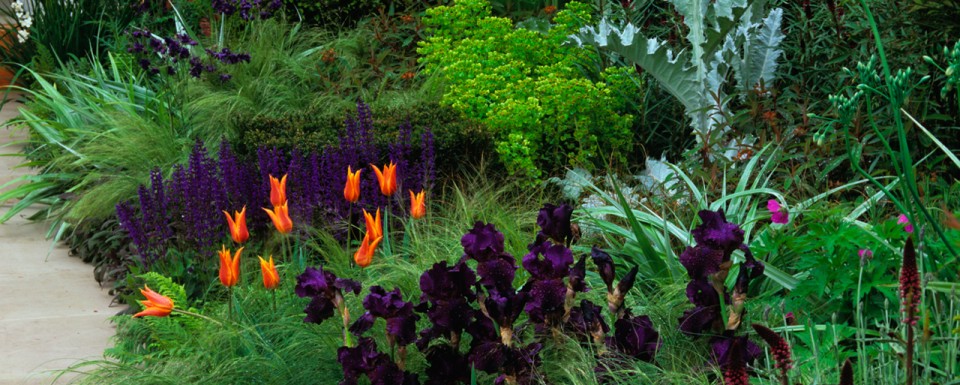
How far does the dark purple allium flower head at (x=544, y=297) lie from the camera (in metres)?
3.02

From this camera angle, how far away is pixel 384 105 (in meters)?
6.61

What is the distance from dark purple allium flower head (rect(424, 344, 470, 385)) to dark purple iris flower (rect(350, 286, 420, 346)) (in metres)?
0.14

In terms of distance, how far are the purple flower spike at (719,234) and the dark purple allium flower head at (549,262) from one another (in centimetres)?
36

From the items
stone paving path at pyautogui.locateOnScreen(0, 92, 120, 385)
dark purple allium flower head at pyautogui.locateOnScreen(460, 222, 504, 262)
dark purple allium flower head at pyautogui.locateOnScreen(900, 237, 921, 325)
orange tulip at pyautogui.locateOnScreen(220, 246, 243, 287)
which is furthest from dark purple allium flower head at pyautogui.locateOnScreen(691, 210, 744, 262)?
stone paving path at pyautogui.locateOnScreen(0, 92, 120, 385)

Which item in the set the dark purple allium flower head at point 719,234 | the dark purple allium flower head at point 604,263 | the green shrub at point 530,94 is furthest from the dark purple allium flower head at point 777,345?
the green shrub at point 530,94

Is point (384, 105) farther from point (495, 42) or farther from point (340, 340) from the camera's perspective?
point (340, 340)

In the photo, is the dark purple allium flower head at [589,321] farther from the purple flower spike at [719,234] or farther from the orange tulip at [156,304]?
the orange tulip at [156,304]

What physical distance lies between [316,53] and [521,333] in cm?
505

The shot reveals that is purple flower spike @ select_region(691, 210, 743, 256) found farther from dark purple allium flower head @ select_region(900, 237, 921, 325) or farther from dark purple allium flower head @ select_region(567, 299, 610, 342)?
dark purple allium flower head @ select_region(900, 237, 921, 325)

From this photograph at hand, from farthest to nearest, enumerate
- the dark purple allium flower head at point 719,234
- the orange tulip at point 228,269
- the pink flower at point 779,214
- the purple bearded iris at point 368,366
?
the pink flower at point 779,214
the orange tulip at point 228,269
the purple bearded iris at point 368,366
the dark purple allium flower head at point 719,234

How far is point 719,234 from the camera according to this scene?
2.85 metres

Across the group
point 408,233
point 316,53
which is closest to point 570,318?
point 408,233

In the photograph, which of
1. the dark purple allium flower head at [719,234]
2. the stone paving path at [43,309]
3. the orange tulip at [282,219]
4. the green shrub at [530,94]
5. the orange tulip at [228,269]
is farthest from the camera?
the green shrub at [530,94]

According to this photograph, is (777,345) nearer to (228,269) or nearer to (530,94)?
(228,269)
